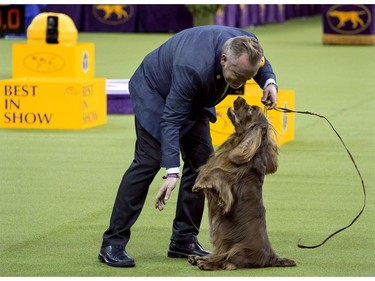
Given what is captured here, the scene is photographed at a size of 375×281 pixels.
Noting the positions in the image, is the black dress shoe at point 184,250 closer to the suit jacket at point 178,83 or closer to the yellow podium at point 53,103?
the suit jacket at point 178,83

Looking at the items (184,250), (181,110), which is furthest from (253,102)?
(181,110)

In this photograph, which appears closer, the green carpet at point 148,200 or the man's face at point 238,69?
the man's face at point 238,69

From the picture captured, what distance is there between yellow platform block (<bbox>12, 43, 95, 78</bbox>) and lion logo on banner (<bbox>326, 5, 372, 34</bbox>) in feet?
25.8

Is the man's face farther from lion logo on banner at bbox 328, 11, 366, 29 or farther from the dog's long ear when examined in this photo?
lion logo on banner at bbox 328, 11, 366, 29

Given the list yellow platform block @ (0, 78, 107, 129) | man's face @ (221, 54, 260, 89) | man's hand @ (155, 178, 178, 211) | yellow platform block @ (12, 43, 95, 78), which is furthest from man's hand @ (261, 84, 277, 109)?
yellow platform block @ (12, 43, 95, 78)

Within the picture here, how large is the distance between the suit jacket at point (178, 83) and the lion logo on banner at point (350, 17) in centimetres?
1501

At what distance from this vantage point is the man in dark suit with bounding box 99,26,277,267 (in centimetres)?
484

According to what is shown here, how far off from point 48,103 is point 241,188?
17.4 ft

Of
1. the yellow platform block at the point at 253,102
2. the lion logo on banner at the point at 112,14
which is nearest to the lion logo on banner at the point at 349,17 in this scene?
the lion logo on banner at the point at 112,14

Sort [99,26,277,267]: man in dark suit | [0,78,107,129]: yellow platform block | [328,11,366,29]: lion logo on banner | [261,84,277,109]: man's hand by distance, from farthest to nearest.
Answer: [328,11,366,29]: lion logo on banner < [0,78,107,129]: yellow platform block < [261,84,277,109]: man's hand < [99,26,277,267]: man in dark suit

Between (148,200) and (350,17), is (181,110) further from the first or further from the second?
(350,17)

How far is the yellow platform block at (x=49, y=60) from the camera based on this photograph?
1300 centimetres

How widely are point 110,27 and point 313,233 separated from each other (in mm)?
17207

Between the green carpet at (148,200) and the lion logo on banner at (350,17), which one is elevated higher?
the green carpet at (148,200)
